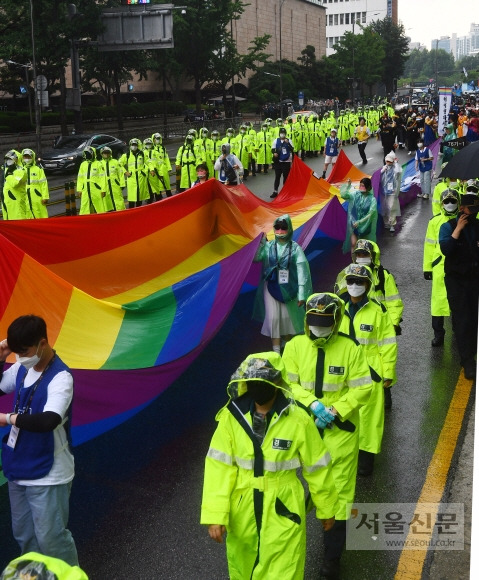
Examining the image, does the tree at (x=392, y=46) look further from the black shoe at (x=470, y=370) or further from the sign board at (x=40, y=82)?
the black shoe at (x=470, y=370)

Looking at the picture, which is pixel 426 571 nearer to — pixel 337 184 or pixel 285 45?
pixel 337 184

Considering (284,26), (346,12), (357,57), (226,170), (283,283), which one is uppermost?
(346,12)

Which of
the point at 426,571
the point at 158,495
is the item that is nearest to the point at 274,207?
the point at 158,495

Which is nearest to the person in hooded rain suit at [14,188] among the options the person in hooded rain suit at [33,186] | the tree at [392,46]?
the person in hooded rain suit at [33,186]

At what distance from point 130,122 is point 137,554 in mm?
48585

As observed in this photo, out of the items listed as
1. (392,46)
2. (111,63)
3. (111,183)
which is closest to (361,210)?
(111,183)

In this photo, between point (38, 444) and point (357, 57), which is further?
point (357, 57)

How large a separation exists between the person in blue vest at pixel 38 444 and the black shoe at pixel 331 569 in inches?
59.0

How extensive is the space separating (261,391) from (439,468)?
9.29 ft

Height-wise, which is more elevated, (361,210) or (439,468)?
(361,210)

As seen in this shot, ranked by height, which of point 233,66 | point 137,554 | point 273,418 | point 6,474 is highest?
point 233,66

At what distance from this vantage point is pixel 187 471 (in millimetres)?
6152

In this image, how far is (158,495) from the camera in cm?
579

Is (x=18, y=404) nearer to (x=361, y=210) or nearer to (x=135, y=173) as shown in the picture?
(x=361, y=210)
